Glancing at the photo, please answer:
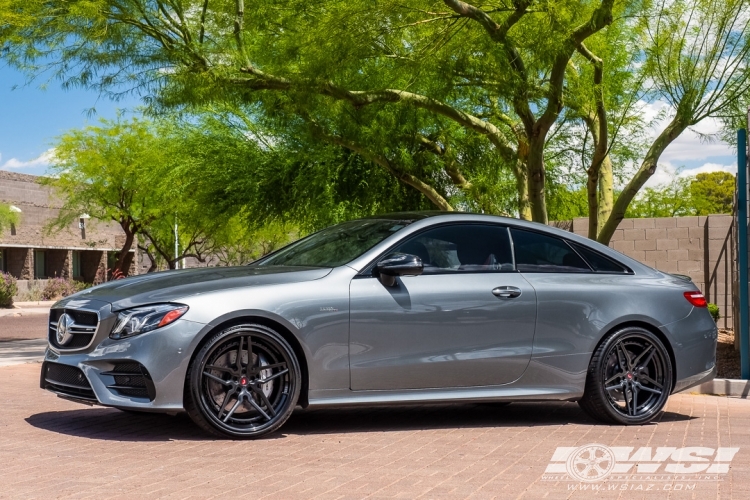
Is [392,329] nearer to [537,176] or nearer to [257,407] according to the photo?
[257,407]

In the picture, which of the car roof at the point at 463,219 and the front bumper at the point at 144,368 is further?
the car roof at the point at 463,219

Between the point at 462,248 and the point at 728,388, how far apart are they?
3934 millimetres

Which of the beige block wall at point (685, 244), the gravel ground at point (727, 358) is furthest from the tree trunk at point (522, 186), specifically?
the gravel ground at point (727, 358)

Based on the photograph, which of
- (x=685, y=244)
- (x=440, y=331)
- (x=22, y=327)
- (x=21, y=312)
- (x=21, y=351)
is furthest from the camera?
(x=21, y=312)

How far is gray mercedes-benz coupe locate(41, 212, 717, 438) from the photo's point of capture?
22.9 feet

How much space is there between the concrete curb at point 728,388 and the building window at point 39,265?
4284 centimetres

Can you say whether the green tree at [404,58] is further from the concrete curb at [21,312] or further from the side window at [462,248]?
the concrete curb at [21,312]

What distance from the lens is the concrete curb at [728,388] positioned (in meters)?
10.4

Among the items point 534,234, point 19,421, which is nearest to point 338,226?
point 534,234

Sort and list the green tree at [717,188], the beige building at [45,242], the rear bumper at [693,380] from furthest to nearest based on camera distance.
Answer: the green tree at [717,188], the beige building at [45,242], the rear bumper at [693,380]

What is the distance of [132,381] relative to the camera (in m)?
6.91

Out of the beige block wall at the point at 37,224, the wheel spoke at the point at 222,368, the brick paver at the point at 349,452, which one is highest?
the beige block wall at the point at 37,224

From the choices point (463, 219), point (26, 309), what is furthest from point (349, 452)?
point (26, 309)

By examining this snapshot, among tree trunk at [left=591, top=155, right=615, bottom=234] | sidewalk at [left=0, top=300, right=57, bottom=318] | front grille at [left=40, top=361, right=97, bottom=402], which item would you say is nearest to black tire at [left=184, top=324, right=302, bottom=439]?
front grille at [left=40, top=361, right=97, bottom=402]
